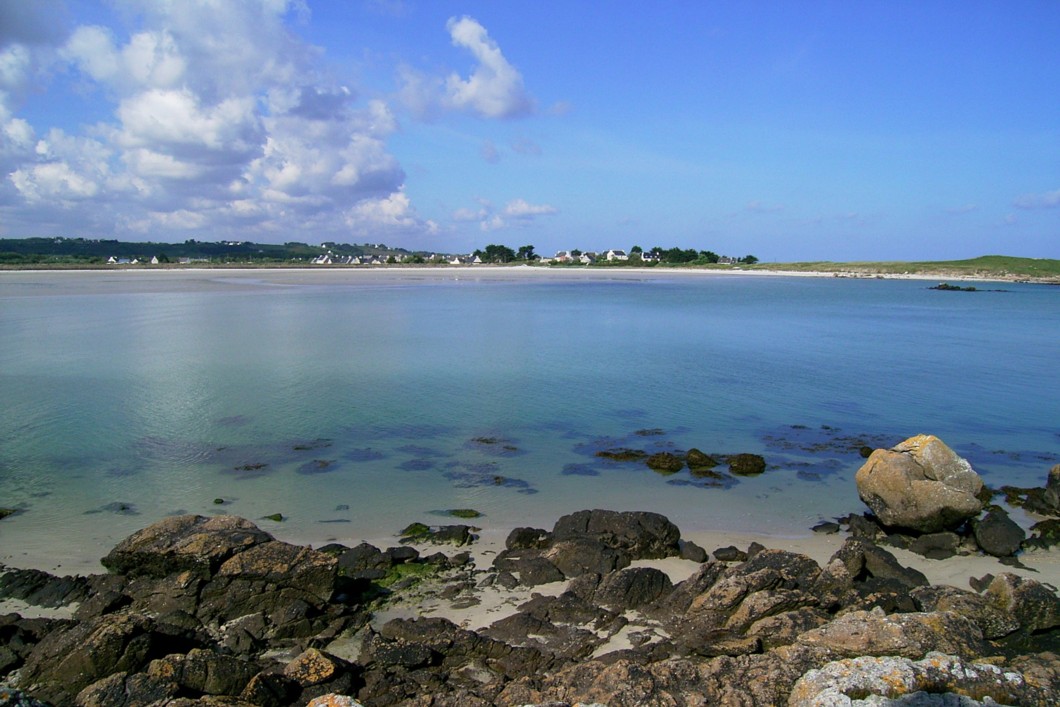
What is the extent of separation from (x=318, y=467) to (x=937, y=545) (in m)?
9.89

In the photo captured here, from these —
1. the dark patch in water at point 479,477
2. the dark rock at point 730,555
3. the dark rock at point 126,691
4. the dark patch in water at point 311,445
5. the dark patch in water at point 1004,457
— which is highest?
the dark rock at point 126,691

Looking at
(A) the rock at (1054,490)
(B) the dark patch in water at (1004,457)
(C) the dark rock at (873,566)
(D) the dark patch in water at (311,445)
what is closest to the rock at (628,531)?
(C) the dark rock at (873,566)

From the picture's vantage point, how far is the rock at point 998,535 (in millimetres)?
9375

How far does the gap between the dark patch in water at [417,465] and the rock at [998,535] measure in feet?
28.1

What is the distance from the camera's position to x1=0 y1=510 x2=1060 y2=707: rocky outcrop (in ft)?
18.0

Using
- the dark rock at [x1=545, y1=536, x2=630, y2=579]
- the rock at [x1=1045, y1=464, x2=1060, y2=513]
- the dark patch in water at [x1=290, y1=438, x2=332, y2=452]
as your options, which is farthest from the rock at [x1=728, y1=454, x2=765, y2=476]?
the dark patch in water at [x1=290, y1=438, x2=332, y2=452]

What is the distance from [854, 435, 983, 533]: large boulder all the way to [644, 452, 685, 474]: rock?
329 cm

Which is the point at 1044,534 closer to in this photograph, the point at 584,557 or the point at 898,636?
the point at 898,636

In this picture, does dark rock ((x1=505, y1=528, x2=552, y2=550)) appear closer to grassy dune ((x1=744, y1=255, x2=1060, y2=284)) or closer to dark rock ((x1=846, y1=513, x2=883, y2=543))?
dark rock ((x1=846, y1=513, x2=883, y2=543))

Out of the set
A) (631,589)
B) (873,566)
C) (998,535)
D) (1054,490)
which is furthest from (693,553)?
(1054,490)

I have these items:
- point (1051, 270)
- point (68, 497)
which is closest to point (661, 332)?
point (68, 497)

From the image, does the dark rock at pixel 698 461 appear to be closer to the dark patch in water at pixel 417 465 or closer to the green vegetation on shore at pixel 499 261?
the dark patch in water at pixel 417 465

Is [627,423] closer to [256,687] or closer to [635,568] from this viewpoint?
[635,568]

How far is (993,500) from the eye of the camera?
11.7m
